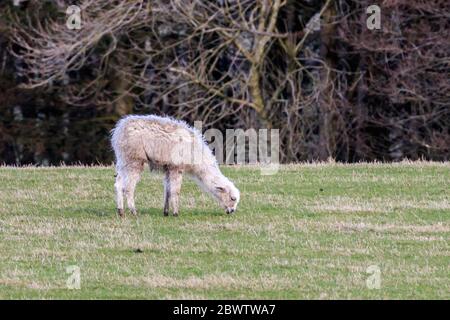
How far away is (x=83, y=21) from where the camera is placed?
102 feet

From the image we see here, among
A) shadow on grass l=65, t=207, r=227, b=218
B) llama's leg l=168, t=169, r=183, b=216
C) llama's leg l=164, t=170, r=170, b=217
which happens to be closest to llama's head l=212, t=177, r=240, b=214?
shadow on grass l=65, t=207, r=227, b=218

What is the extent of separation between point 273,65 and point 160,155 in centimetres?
1754

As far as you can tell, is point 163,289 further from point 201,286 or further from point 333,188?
point 333,188

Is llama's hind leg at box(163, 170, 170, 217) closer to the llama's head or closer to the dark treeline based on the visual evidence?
the llama's head

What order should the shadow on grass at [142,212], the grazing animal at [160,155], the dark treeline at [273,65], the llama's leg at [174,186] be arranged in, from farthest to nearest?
the dark treeline at [273,65] < the shadow on grass at [142,212] < the llama's leg at [174,186] < the grazing animal at [160,155]

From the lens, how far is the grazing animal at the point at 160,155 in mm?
15945

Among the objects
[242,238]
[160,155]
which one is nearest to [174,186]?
[160,155]

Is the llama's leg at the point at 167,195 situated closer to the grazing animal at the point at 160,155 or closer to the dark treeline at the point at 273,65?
the grazing animal at the point at 160,155

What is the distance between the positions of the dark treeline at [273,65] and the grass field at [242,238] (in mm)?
10786

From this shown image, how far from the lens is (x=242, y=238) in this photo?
1468 cm

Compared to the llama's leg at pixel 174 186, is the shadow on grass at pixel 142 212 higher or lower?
lower

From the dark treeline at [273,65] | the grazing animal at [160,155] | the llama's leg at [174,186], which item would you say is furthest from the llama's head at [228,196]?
the dark treeline at [273,65]

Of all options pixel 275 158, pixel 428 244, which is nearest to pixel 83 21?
pixel 275 158

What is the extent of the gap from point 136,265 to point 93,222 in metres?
2.78
